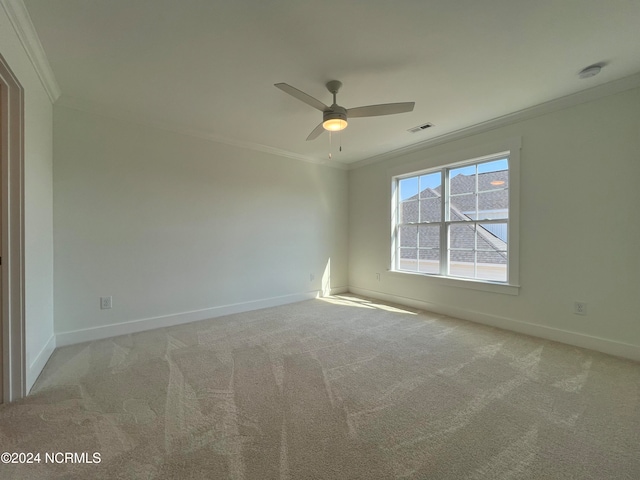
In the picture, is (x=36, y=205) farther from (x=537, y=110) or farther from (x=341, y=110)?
(x=537, y=110)

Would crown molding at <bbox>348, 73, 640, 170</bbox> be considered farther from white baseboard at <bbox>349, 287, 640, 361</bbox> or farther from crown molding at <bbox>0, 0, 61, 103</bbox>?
crown molding at <bbox>0, 0, 61, 103</bbox>

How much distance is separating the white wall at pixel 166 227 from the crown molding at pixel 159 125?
0.05 m

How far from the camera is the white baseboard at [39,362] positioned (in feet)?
6.52

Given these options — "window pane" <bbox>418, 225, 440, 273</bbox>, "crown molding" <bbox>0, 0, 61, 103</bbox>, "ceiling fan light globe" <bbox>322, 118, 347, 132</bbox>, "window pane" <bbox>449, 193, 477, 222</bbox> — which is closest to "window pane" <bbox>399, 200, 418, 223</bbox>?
"window pane" <bbox>418, 225, 440, 273</bbox>

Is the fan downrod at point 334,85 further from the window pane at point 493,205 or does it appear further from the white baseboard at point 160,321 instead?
the white baseboard at point 160,321

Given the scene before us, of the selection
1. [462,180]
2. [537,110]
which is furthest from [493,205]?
[537,110]

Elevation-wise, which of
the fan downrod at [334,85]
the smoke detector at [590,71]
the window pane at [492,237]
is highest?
the smoke detector at [590,71]

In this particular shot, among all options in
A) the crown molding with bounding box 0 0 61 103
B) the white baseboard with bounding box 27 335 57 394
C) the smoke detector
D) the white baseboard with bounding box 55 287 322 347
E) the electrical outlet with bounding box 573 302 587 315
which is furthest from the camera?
the white baseboard with bounding box 55 287 322 347

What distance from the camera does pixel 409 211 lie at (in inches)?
175

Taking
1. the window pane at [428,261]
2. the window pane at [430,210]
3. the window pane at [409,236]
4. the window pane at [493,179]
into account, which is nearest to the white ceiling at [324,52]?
the window pane at [493,179]

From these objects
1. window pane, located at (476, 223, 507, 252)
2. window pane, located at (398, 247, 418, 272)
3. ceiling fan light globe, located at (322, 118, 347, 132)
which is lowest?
window pane, located at (398, 247, 418, 272)

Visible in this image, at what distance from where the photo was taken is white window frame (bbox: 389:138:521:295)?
124 inches

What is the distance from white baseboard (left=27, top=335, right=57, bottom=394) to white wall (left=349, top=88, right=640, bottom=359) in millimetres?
4380

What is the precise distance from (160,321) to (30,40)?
2767 millimetres
